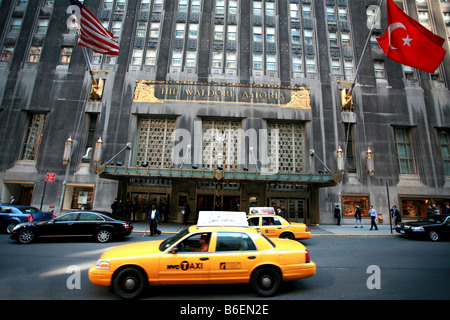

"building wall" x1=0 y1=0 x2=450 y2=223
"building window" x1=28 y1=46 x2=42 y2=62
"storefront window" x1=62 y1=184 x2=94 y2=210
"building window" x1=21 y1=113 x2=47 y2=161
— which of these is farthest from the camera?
"building window" x1=28 y1=46 x2=42 y2=62

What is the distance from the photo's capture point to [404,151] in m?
22.8

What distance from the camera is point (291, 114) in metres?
21.8

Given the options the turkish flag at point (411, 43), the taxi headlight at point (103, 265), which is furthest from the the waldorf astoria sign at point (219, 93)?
the taxi headlight at point (103, 265)

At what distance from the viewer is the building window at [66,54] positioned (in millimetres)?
23483

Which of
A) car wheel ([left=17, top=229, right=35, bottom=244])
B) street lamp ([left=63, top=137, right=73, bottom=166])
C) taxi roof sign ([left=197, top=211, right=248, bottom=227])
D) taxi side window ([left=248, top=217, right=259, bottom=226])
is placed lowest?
car wheel ([left=17, top=229, right=35, bottom=244])

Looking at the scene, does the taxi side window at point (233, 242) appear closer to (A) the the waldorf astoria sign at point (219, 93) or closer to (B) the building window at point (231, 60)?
(A) the the waldorf astoria sign at point (219, 93)

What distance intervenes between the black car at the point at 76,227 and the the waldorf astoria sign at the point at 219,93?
1375 centimetres

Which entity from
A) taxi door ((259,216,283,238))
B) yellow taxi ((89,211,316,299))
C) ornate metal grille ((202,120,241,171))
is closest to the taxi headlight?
yellow taxi ((89,211,316,299))

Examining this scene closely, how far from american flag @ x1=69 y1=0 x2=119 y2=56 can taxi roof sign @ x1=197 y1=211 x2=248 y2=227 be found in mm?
16341

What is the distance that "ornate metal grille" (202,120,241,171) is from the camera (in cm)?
2119

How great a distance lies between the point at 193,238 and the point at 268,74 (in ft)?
70.1

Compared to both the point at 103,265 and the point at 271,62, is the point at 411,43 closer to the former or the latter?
the point at 271,62

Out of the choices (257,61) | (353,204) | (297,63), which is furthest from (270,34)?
(353,204)

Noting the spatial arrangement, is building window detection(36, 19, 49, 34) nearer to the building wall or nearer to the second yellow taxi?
the building wall
